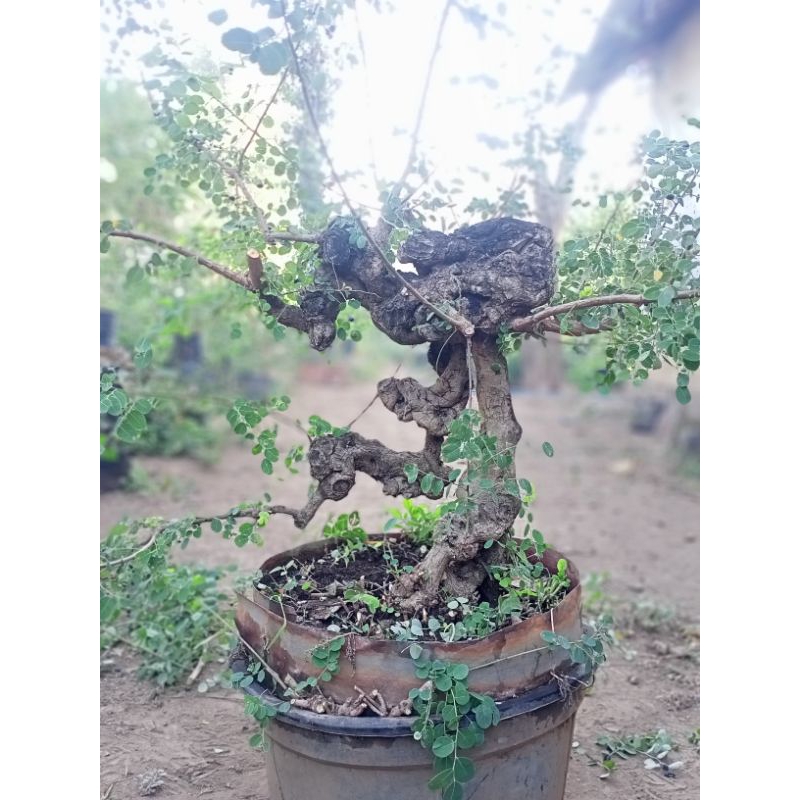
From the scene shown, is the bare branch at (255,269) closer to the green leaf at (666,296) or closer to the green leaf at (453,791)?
the green leaf at (666,296)

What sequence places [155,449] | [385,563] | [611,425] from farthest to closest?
1. [611,425]
2. [155,449]
3. [385,563]

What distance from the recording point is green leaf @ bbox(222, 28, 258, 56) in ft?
5.06

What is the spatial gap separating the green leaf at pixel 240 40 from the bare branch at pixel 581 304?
2.89 ft

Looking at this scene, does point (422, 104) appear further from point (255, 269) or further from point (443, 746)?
point (443, 746)

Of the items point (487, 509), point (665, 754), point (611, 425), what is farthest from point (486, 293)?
point (611, 425)

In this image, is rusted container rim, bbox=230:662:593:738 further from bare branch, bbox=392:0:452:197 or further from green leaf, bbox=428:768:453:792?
bare branch, bbox=392:0:452:197

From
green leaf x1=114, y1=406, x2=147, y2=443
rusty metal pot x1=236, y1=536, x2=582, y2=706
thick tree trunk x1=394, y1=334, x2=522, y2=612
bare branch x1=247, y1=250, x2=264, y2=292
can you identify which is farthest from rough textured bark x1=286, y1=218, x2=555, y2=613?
green leaf x1=114, y1=406, x2=147, y2=443

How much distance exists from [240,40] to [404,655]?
1.34m

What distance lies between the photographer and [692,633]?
3.59 metres

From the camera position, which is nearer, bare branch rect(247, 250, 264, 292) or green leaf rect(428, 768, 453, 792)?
green leaf rect(428, 768, 453, 792)

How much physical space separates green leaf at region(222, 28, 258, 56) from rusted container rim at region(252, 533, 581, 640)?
1.26 metres

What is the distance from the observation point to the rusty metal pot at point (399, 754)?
5.70 ft

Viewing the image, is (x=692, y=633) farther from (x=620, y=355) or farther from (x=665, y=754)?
(x=620, y=355)

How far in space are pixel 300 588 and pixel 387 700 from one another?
0.46 meters
